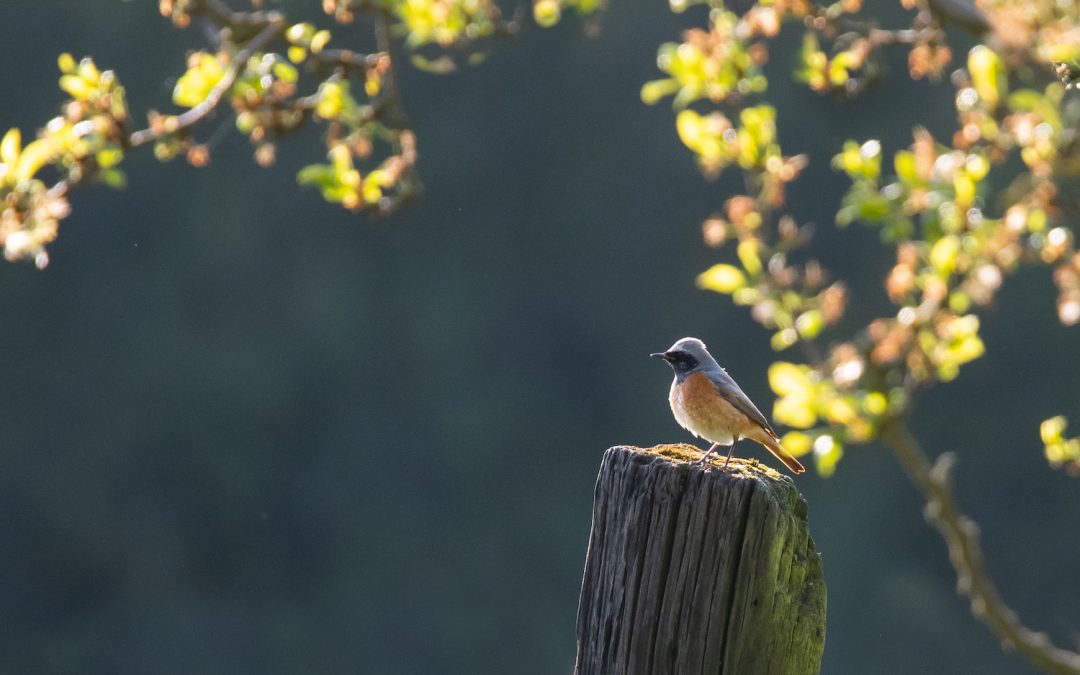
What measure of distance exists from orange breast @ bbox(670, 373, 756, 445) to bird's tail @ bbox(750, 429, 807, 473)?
77 mm

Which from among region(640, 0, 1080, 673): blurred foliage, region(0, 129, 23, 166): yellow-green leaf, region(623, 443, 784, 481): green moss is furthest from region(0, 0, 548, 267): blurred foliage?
region(623, 443, 784, 481): green moss

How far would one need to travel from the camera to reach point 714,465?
2.35m

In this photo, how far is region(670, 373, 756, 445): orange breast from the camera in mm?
3607

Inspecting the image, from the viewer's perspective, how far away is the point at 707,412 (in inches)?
143

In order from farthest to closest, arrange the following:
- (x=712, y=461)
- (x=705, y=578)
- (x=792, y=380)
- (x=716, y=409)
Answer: (x=792, y=380), (x=716, y=409), (x=712, y=461), (x=705, y=578)

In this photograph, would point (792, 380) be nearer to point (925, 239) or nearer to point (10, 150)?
point (925, 239)

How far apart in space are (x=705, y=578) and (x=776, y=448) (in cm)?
176

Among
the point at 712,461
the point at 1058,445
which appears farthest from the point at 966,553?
the point at 712,461

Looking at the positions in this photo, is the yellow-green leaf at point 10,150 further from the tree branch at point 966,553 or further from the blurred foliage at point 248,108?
the tree branch at point 966,553

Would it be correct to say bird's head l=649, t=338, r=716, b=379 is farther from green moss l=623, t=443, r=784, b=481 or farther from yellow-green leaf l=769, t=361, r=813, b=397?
green moss l=623, t=443, r=784, b=481

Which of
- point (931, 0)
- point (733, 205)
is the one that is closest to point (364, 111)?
point (733, 205)

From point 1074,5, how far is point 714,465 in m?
2.47

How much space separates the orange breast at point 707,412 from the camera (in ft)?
11.8

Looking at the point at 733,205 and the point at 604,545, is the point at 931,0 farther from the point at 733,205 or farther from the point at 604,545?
the point at 604,545
